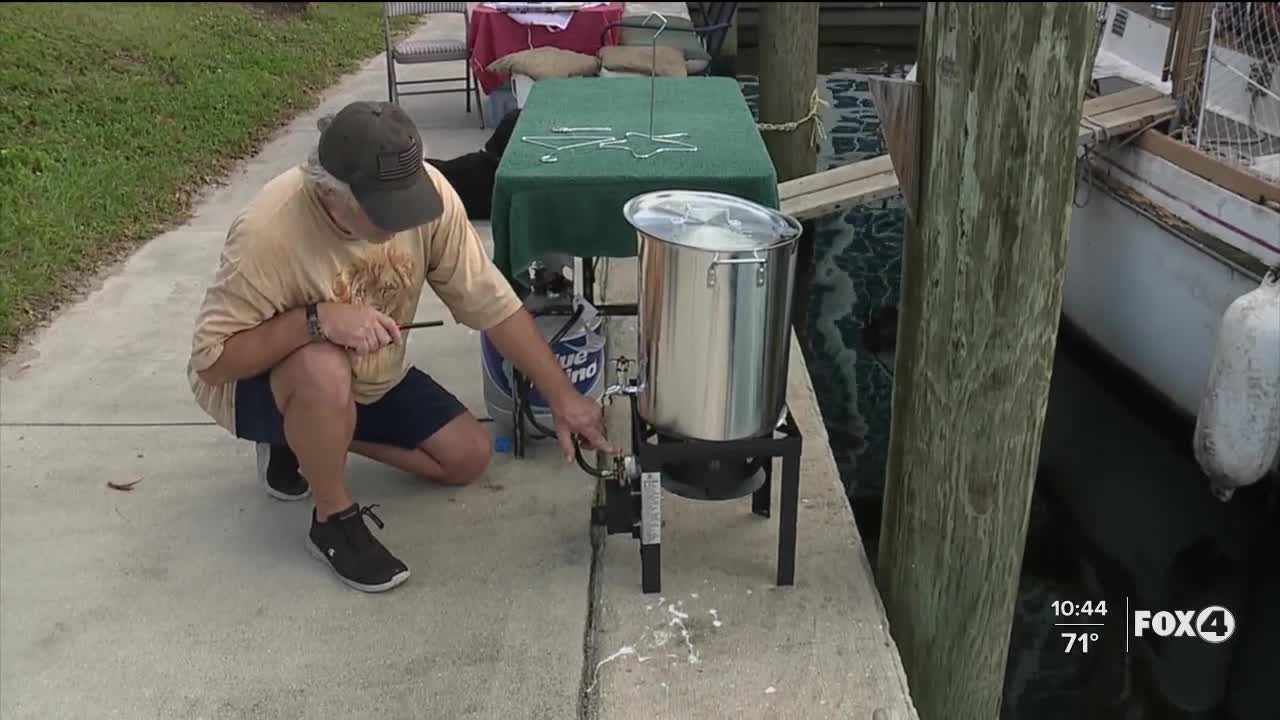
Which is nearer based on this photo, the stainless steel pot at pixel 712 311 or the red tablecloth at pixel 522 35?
the stainless steel pot at pixel 712 311

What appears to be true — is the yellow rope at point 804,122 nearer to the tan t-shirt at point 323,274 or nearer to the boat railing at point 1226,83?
the boat railing at point 1226,83

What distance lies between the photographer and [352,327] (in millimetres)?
2775

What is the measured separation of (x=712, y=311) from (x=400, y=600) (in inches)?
44.3

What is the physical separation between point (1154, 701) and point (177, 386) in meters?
3.73

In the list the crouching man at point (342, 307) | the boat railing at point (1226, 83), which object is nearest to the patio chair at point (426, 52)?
the boat railing at point (1226, 83)

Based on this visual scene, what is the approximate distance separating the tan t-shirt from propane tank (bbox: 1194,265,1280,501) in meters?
3.15

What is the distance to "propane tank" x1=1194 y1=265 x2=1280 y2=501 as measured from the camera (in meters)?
4.58

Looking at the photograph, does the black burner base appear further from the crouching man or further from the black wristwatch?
the black wristwatch

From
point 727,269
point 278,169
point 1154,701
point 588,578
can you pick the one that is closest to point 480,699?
point 588,578

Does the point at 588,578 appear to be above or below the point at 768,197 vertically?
below

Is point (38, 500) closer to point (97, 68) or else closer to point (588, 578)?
point (588, 578)

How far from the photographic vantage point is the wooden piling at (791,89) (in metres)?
7.03

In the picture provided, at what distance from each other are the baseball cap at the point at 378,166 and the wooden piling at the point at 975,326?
1140 mm

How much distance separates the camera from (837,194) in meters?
5.50
